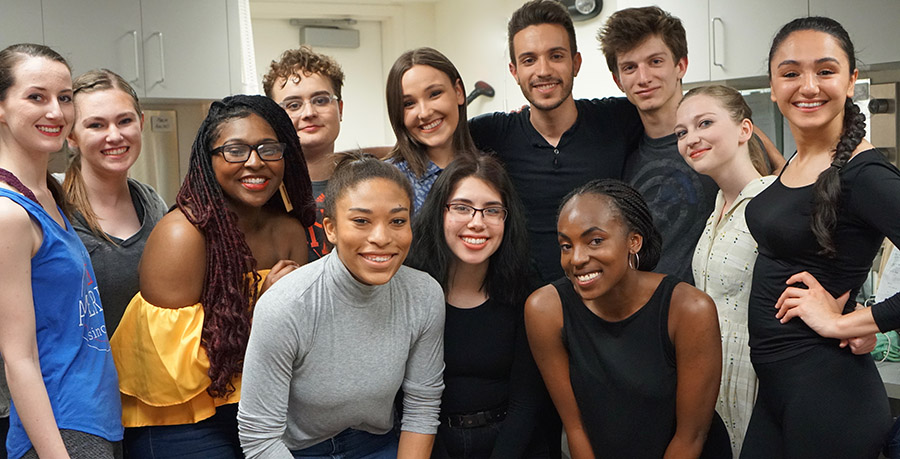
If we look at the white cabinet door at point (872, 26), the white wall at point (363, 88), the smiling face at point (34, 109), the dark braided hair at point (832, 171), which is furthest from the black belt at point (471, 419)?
the white wall at point (363, 88)

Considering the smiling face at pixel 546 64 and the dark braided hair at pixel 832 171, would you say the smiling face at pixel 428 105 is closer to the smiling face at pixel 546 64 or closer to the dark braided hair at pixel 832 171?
the smiling face at pixel 546 64

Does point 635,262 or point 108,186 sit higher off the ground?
point 108,186

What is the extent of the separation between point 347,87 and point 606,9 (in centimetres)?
238

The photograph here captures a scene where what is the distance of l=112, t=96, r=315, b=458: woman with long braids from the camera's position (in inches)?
64.8

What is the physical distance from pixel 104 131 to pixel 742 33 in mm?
2279

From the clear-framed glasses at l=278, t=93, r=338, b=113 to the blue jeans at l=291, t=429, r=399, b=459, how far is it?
3.30 ft

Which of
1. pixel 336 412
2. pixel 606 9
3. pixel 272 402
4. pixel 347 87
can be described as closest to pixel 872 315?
pixel 336 412

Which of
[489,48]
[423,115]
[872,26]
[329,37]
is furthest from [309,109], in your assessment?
[329,37]

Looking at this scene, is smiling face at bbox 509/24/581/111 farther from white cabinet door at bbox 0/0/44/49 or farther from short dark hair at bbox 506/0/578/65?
white cabinet door at bbox 0/0/44/49

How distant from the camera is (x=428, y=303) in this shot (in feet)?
5.97

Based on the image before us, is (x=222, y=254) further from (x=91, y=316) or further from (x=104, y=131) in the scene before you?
(x=104, y=131)

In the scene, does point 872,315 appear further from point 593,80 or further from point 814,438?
point 593,80

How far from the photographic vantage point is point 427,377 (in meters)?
1.83

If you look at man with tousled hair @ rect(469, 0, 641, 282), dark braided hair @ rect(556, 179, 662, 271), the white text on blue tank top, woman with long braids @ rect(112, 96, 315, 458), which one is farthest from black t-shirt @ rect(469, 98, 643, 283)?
the white text on blue tank top
